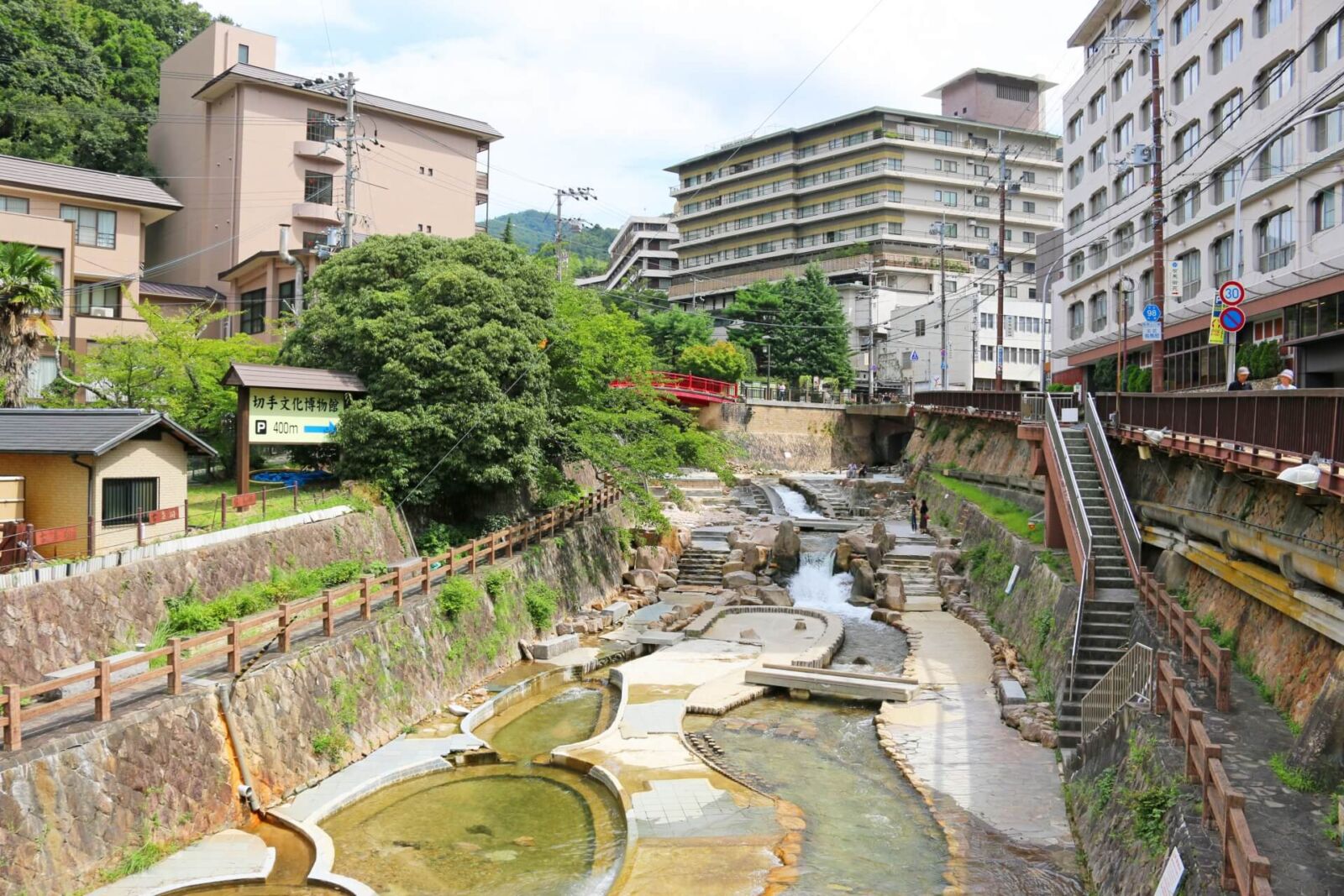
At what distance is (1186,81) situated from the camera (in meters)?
36.5

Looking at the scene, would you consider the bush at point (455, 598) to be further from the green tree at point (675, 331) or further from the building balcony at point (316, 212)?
the green tree at point (675, 331)

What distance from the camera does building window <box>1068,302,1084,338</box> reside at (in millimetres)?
50688

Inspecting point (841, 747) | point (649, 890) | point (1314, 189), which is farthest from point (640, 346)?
point (649, 890)

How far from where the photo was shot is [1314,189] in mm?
26672

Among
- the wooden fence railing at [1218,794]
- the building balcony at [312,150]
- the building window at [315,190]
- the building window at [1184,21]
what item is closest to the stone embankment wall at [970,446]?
the building window at [1184,21]

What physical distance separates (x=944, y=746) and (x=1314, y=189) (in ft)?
67.0

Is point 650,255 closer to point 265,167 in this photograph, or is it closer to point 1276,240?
point 265,167

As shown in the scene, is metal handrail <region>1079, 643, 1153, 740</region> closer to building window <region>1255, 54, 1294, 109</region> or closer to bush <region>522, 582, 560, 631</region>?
bush <region>522, 582, 560, 631</region>

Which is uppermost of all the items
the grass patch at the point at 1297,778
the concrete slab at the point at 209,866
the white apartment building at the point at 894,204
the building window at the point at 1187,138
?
the white apartment building at the point at 894,204

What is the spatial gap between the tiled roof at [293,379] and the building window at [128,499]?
4.46 metres

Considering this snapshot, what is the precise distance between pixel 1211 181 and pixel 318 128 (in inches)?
1684

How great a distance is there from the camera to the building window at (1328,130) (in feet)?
83.5

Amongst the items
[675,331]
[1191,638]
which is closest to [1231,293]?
[1191,638]

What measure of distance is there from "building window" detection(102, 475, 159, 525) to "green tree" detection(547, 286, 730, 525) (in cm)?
1235
